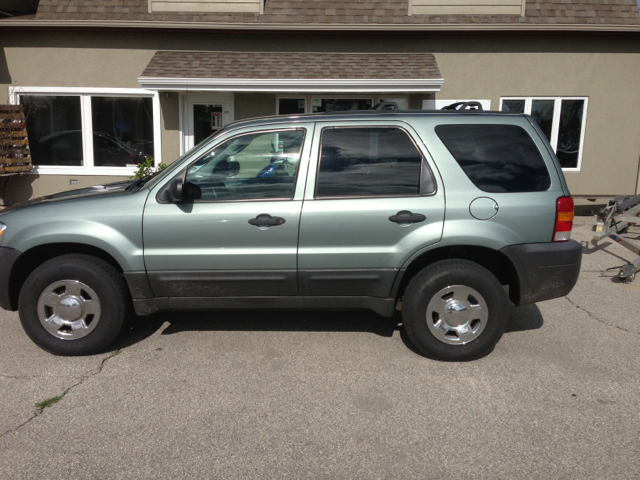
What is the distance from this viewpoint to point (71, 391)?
12.0ft

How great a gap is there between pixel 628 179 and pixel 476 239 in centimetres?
804

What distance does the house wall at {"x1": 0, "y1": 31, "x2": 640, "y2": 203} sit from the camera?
32.5ft

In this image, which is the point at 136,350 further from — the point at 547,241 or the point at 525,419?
the point at 547,241

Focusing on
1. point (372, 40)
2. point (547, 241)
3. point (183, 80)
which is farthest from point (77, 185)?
point (547, 241)

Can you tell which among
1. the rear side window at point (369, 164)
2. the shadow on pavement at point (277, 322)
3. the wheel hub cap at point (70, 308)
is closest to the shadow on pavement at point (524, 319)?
the shadow on pavement at point (277, 322)

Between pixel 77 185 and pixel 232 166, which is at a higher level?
pixel 232 166

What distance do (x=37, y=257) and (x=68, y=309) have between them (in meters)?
0.59

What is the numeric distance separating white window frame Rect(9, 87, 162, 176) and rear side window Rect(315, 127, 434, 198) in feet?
23.0

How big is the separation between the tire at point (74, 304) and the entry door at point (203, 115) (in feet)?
21.2

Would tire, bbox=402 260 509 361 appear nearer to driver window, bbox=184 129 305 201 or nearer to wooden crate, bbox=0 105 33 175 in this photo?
driver window, bbox=184 129 305 201

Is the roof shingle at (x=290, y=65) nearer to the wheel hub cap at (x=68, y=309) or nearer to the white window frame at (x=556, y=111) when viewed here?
the white window frame at (x=556, y=111)

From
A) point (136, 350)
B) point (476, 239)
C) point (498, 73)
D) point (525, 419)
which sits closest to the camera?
point (525, 419)

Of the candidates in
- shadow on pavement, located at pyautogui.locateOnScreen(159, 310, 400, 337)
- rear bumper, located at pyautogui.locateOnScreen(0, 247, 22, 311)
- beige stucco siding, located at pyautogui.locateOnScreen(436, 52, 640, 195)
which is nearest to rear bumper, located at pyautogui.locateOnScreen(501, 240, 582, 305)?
shadow on pavement, located at pyautogui.locateOnScreen(159, 310, 400, 337)

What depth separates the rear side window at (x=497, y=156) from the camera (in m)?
4.05
